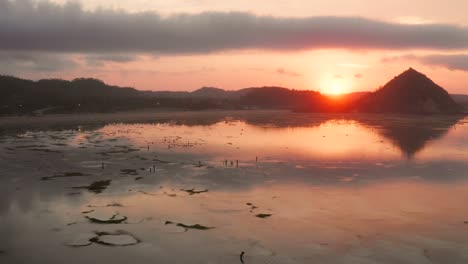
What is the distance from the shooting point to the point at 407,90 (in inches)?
4156

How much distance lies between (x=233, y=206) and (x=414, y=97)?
Answer: 98467 millimetres

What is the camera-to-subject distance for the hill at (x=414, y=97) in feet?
337

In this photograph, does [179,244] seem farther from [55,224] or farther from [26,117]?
[26,117]

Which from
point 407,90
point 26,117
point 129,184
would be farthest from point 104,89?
point 129,184

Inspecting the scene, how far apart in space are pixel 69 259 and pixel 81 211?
4.94 metres

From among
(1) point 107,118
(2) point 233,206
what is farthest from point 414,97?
(2) point 233,206

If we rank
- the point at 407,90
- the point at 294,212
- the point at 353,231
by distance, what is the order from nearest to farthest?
the point at 353,231 < the point at 294,212 < the point at 407,90

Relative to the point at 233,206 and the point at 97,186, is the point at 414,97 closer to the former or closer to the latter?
the point at 233,206

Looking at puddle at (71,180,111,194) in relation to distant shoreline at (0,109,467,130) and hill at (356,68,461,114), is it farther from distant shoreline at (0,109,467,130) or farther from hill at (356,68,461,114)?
hill at (356,68,461,114)

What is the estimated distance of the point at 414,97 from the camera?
104188mm

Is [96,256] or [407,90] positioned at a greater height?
[407,90]

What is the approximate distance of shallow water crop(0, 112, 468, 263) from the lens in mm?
13094

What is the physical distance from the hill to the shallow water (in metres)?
74.7

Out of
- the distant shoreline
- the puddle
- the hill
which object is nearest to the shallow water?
the puddle
